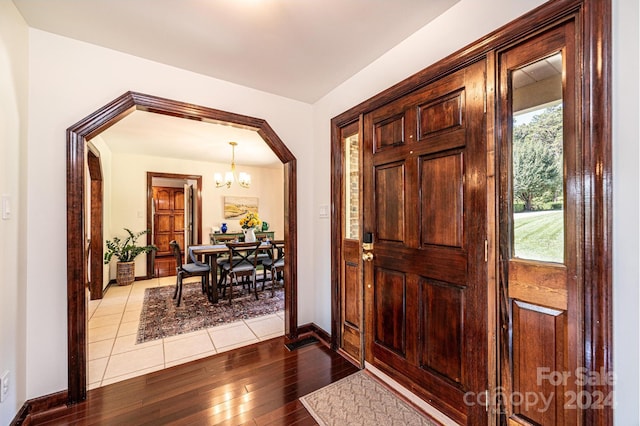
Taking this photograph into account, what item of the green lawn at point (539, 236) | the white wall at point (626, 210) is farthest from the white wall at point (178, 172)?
the white wall at point (626, 210)

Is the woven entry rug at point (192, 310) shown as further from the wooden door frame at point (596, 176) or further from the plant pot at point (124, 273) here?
the wooden door frame at point (596, 176)

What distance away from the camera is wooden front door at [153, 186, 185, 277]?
7543 mm

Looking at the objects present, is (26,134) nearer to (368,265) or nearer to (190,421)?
(190,421)

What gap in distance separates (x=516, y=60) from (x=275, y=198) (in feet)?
20.3

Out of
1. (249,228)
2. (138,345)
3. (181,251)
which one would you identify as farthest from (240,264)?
(181,251)

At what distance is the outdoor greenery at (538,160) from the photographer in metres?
1.19

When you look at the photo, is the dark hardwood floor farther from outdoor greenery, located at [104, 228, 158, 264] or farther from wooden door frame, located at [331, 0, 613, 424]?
outdoor greenery, located at [104, 228, 158, 264]

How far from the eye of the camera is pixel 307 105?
2.94 m

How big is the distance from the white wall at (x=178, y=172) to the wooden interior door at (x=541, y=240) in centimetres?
591

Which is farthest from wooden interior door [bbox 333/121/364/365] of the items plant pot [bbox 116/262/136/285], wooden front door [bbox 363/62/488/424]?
plant pot [bbox 116/262/136/285]

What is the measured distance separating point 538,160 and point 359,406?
1.85 m

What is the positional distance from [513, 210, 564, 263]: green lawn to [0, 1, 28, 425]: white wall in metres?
2.78

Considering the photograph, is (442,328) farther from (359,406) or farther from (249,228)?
(249,228)

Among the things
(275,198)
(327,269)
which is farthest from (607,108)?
(275,198)
